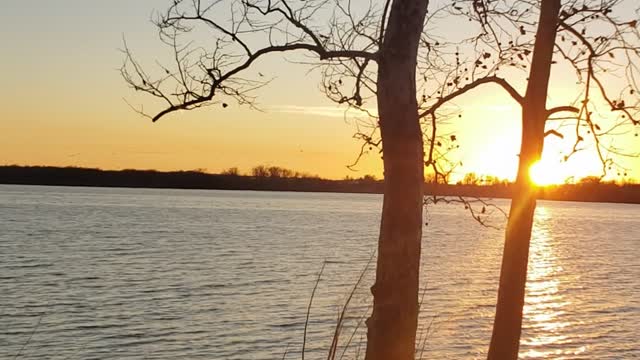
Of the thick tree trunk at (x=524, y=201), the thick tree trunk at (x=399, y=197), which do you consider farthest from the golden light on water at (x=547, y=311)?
the thick tree trunk at (x=399, y=197)

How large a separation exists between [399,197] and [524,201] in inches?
104

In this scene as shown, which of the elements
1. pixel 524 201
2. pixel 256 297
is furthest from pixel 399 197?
pixel 256 297

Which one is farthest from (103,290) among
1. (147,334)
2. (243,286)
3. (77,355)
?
(77,355)

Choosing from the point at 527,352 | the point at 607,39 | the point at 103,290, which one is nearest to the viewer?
the point at 607,39

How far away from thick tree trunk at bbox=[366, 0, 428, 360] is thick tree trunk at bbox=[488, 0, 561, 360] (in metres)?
2.36

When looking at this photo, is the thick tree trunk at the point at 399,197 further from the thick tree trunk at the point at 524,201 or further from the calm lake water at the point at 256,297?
the thick tree trunk at the point at 524,201

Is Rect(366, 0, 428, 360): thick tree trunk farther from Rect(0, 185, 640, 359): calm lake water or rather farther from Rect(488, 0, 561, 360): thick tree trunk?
Rect(488, 0, 561, 360): thick tree trunk

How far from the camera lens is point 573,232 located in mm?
87125

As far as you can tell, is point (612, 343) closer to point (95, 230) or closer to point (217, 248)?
point (217, 248)

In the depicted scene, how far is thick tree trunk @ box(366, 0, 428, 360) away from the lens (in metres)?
5.86

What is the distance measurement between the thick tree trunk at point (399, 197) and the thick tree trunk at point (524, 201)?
2.36 metres

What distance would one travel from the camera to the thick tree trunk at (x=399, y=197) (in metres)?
5.86

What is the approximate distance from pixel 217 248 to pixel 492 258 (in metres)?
15.8

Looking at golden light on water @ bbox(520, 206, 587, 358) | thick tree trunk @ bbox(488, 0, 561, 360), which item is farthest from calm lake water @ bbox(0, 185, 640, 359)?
thick tree trunk @ bbox(488, 0, 561, 360)
